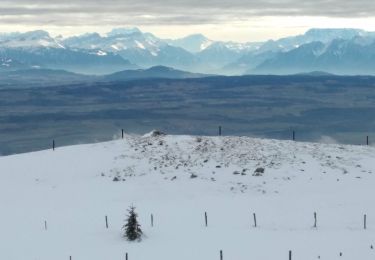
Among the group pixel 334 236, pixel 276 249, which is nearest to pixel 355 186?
pixel 334 236

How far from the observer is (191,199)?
45.3m

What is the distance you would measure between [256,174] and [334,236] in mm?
15998

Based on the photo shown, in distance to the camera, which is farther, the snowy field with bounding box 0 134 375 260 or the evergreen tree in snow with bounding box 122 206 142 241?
the evergreen tree in snow with bounding box 122 206 142 241

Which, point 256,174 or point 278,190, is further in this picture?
point 256,174

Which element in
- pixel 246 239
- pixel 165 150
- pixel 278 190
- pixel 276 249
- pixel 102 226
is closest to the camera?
pixel 276 249

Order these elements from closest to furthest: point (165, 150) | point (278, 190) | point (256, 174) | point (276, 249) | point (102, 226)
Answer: point (276, 249), point (102, 226), point (278, 190), point (256, 174), point (165, 150)

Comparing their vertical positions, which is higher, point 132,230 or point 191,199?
point 191,199

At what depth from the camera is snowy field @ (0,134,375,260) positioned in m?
32.4

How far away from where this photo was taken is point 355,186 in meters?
47.8

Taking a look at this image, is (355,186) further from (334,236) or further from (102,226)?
(102,226)

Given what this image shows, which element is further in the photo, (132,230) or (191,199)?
(191,199)

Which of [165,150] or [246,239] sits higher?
[165,150]

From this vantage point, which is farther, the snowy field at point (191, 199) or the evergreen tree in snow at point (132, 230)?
the evergreen tree in snow at point (132, 230)

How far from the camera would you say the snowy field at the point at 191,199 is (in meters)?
32.4
